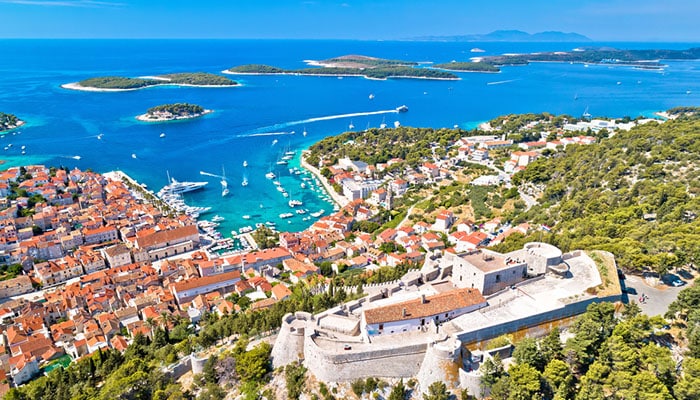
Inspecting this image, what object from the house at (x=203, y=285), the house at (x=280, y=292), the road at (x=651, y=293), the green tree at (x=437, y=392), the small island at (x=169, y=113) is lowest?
the house at (x=203, y=285)

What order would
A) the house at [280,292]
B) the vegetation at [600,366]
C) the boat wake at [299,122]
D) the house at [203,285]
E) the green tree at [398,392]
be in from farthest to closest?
1. the boat wake at [299,122]
2. the house at [203,285]
3. the house at [280,292]
4. the green tree at [398,392]
5. the vegetation at [600,366]

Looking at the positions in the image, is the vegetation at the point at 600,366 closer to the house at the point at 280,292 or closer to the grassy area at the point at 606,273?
the grassy area at the point at 606,273

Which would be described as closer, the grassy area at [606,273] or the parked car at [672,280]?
the grassy area at [606,273]

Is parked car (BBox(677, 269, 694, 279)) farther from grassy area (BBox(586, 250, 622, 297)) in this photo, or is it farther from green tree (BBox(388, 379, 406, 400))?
green tree (BBox(388, 379, 406, 400))

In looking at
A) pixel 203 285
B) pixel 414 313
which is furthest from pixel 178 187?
pixel 414 313

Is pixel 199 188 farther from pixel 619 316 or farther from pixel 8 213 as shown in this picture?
pixel 619 316

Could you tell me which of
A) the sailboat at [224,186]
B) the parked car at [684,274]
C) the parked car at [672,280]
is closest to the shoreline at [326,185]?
the sailboat at [224,186]

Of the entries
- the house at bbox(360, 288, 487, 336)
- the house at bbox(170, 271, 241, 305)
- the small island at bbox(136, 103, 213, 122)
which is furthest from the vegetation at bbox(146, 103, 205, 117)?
the house at bbox(360, 288, 487, 336)
